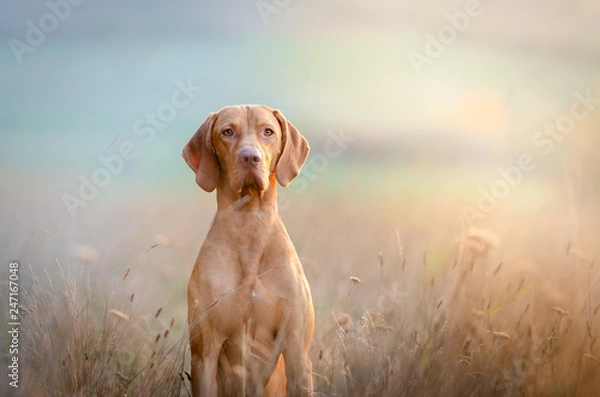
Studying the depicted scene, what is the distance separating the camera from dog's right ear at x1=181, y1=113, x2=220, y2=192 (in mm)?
5062

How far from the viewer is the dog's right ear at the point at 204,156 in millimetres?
5062

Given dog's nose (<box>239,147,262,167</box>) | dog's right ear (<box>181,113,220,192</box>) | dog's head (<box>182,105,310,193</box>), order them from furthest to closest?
1. dog's right ear (<box>181,113,220,192</box>)
2. dog's head (<box>182,105,310,193</box>)
3. dog's nose (<box>239,147,262,167</box>)

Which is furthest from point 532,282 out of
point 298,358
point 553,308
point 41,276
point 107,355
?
point 41,276

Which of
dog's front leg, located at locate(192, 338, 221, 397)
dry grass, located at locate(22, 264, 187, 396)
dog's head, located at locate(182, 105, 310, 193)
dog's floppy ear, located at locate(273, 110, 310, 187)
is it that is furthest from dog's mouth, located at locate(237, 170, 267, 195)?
dog's front leg, located at locate(192, 338, 221, 397)

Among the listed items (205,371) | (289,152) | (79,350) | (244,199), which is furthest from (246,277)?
(79,350)

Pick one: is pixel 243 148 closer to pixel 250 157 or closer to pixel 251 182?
pixel 250 157

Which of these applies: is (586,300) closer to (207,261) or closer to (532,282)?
(532,282)

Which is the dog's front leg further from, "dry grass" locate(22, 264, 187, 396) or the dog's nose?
the dog's nose

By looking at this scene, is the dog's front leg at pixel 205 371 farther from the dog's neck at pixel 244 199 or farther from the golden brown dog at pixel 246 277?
the dog's neck at pixel 244 199

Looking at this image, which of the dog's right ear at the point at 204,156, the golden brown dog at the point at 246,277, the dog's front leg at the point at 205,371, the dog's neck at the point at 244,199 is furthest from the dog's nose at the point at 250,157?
the dog's front leg at the point at 205,371

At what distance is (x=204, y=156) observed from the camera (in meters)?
5.11

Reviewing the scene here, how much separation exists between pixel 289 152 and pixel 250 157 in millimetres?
415

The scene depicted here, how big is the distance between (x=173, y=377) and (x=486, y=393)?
5.95 feet

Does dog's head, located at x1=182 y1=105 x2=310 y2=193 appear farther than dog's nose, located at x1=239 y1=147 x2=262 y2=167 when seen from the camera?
Yes
